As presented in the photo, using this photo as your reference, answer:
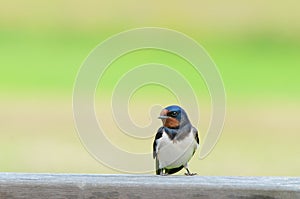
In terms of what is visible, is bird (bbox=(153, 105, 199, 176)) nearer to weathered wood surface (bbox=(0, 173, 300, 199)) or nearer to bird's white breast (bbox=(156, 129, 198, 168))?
bird's white breast (bbox=(156, 129, 198, 168))

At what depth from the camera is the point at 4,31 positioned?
16.3 meters

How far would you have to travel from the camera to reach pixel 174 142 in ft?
10.3

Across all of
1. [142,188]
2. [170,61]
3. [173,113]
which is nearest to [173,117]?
[173,113]

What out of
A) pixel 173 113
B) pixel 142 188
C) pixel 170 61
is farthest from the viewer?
pixel 170 61

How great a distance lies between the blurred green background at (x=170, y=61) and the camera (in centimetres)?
894

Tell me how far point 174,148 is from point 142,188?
88 cm

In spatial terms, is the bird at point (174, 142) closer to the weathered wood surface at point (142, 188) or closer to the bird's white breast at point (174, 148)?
the bird's white breast at point (174, 148)

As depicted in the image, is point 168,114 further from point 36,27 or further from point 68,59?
point 36,27

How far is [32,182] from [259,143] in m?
7.66

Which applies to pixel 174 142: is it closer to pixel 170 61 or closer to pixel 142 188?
pixel 142 188

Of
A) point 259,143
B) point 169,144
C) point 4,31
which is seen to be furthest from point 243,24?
point 169,144

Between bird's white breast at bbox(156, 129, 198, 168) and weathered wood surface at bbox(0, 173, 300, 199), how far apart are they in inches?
30.2

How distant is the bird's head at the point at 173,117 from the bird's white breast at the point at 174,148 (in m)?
0.05

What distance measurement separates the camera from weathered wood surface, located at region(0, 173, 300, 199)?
2.27 meters
